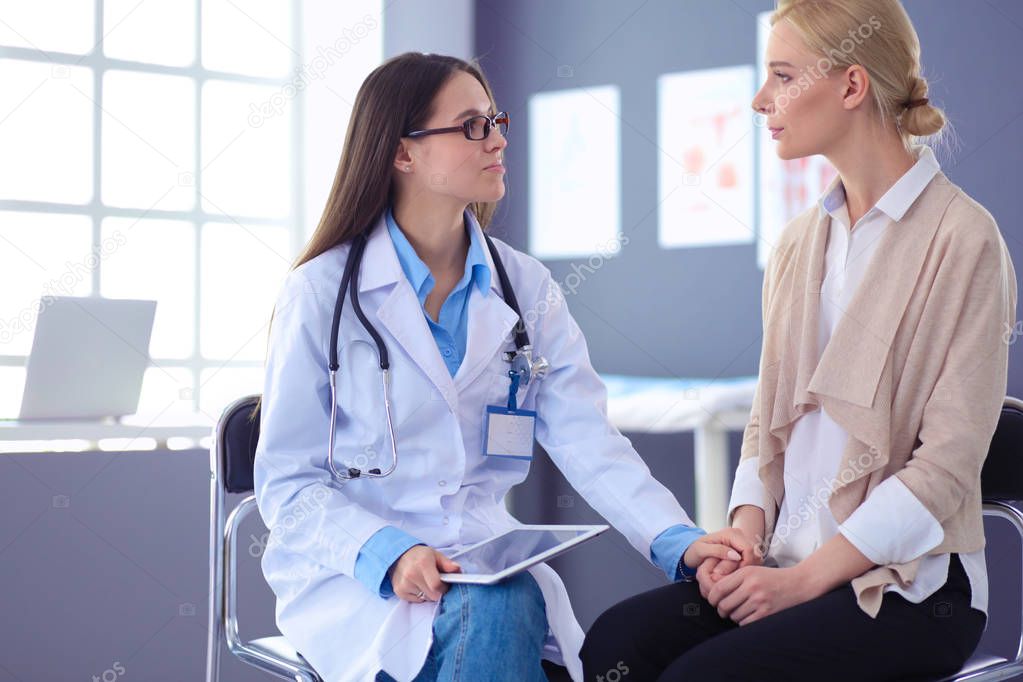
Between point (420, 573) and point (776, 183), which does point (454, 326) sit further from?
point (776, 183)

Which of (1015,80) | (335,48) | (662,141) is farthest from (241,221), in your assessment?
(1015,80)

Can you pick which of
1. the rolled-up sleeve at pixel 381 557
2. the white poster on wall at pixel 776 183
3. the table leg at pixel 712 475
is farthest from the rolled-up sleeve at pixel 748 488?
the white poster on wall at pixel 776 183

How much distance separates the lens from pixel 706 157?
10.2ft

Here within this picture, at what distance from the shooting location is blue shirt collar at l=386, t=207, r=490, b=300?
1.62m

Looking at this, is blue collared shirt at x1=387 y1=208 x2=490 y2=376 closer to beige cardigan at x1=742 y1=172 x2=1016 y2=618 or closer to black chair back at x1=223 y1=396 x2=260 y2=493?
black chair back at x1=223 y1=396 x2=260 y2=493

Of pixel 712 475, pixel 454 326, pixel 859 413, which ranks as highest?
pixel 454 326

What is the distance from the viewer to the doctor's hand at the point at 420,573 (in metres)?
1.30

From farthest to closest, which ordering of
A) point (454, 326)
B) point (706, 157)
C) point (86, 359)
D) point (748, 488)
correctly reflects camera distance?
point (706, 157)
point (86, 359)
point (454, 326)
point (748, 488)

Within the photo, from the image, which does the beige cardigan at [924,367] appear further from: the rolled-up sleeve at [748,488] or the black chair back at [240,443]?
the black chair back at [240,443]

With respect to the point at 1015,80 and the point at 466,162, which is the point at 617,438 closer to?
the point at 466,162

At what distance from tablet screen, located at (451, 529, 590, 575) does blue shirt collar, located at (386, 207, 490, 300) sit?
40 cm

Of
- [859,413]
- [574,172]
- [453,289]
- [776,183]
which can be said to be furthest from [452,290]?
[574,172]

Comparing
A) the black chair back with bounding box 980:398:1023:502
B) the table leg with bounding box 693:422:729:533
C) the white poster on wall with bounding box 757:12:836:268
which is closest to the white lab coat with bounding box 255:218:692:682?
the black chair back with bounding box 980:398:1023:502

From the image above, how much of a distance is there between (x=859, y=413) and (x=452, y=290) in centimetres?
65
